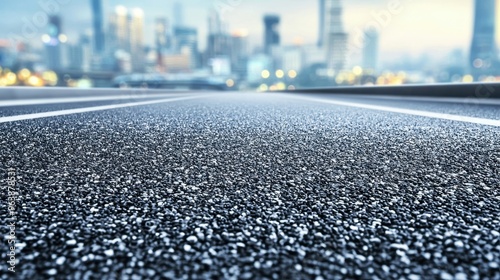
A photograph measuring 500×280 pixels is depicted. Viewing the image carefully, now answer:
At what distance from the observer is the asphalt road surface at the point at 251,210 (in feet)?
2.43

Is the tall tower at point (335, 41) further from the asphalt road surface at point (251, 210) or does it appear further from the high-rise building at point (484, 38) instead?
the asphalt road surface at point (251, 210)

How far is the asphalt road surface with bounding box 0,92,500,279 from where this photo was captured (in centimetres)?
74

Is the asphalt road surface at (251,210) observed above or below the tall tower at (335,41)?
below

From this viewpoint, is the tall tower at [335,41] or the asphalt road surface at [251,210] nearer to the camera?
the asphalt road surface at [251,210]

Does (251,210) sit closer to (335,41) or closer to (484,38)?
(335,41)

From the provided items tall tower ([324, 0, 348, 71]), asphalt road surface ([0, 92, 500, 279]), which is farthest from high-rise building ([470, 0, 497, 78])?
asphalt road surface ([0, 92, 500, 279])

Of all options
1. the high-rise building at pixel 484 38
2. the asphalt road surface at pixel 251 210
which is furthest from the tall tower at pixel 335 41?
the asphalt road surface at pixel 251 210

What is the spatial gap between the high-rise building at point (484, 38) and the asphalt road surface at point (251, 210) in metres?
200

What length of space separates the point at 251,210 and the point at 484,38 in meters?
230

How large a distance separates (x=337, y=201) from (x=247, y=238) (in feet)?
1.25

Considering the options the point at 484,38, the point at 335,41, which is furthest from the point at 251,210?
the point at 484,38

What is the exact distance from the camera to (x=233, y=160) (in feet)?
5.65

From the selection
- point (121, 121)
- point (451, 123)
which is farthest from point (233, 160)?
point (451, 123)

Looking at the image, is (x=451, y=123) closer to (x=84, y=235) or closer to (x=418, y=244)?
(x=418, y=244)
